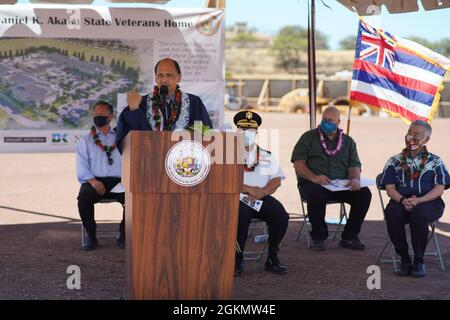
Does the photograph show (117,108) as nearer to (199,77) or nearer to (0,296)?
(199,77)

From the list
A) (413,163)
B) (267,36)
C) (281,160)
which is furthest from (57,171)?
(267,36)

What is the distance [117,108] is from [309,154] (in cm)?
237

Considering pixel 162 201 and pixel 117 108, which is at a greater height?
pixel 117 108

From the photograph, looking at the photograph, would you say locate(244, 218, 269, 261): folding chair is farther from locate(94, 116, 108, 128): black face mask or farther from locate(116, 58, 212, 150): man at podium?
locate(94, 116, 108, 128): black face mask

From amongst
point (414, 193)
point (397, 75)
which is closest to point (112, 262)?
point (414, 193)

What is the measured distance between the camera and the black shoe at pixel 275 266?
7447mm

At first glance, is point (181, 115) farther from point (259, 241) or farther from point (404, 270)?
point (259, 241)

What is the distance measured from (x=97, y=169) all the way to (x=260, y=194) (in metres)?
1.95

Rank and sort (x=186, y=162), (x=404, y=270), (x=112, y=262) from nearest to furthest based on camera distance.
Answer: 1. (x=186, y=162)
2. (x=404, y=270)
3. (x=112, y=262)

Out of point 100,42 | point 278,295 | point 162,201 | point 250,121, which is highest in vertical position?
point 100,42

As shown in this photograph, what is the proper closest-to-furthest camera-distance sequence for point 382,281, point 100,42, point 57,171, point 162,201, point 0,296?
point 162,201 < point 0,296 < point 382,281 < point 100,42 < point 57,171

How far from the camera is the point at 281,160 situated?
18.6 m

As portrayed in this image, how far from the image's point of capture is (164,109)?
660 cm

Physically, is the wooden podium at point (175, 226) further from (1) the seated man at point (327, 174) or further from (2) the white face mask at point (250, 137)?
(1) the seated man at point (327, 174)
